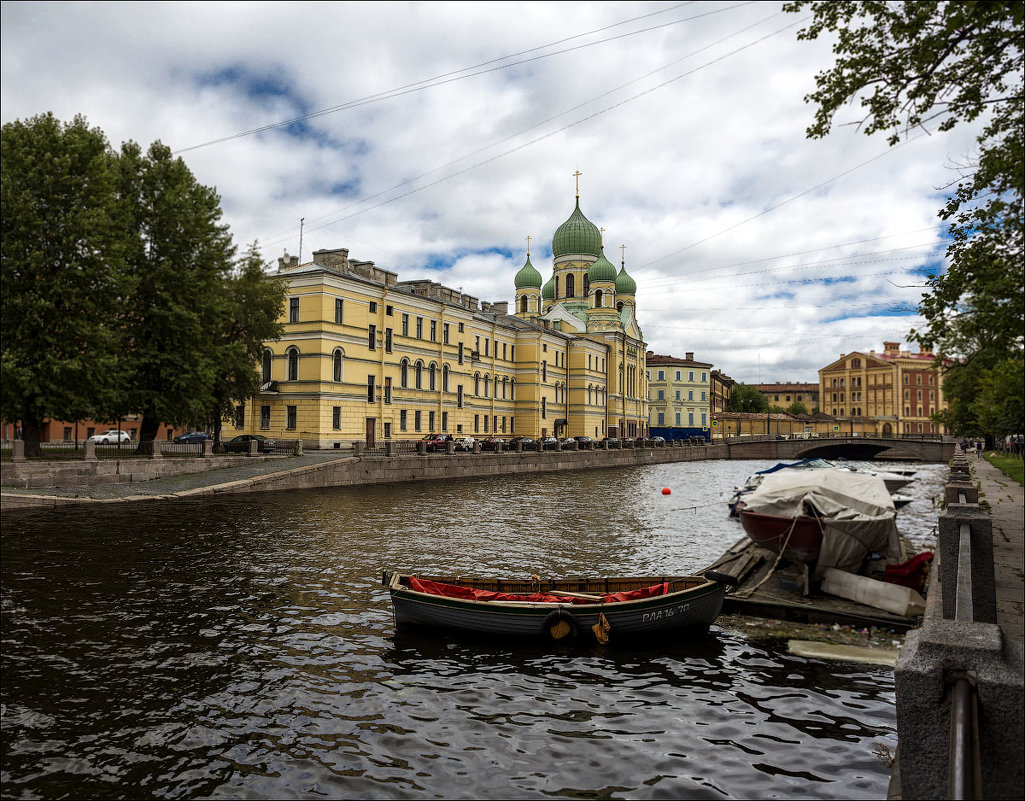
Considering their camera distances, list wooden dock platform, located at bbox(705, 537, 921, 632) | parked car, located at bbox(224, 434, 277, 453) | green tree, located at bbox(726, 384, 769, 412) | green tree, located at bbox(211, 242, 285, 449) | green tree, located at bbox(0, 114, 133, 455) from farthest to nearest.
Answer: green tree, located at bbox(726, 384, 769, 412) → parked car, located at bbox(224, 434, 277, 453) → green tree, located at bbox(211, 242, 285, 449) → green tree, located at bbox(0, 114, 133, 455) → wooden dock platform, located at bbox(705, 537, 921, 632)

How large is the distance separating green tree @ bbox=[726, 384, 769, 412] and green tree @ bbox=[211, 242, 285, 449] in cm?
12452

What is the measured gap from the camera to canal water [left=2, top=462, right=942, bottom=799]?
7434mm

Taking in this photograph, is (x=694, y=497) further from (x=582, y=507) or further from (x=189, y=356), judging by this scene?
(x=189, y=356)

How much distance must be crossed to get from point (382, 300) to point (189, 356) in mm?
18302

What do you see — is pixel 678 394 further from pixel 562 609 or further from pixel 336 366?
pixel 562 609

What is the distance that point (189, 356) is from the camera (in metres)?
35.2

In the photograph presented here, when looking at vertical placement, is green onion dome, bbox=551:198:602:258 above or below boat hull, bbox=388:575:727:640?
above

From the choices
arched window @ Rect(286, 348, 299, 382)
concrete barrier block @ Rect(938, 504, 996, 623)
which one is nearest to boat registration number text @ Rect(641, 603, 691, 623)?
concrete barrier block @ Rect(938, 504, 996, 623)

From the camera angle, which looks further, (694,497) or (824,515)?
(694,497)

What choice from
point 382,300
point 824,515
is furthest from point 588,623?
Result: point 382,300

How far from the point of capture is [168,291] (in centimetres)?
3494

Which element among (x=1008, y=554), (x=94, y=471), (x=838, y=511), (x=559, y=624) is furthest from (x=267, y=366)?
(x=1008, y=554)

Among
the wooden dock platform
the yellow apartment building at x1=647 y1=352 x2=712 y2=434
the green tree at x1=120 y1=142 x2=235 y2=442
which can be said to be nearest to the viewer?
the wooden dock platform

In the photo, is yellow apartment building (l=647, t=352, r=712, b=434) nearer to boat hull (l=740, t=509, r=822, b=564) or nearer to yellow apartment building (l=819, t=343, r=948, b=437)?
yellow apartment building (l=819, t=343, r=948, b=437)
